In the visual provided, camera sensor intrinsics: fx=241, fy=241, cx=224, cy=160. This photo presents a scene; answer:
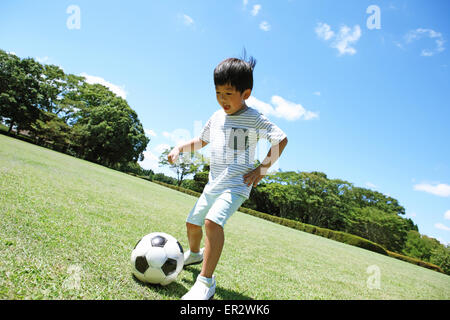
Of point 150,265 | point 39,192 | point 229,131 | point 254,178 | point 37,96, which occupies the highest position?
point 37,96

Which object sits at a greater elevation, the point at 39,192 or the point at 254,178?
the point at 254,178

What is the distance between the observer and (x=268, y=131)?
94.7 inches

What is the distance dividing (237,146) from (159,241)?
120 centimetres

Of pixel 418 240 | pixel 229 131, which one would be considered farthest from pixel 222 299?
pixel 418 240

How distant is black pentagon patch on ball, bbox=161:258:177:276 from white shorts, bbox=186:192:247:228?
0.43m

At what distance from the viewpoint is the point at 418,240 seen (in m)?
38.5

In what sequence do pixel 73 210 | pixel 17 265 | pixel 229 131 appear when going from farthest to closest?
pixel 73 210 < pixel 229 131 < pixel 17 265

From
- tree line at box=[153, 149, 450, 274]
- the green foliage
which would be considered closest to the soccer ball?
tree line at box=[153, 149, 450, 274]

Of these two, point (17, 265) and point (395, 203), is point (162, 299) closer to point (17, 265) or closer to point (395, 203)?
point (17, 265)

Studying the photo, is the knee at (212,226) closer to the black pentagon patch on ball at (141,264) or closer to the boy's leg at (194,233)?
the boy's leg at (194,233)

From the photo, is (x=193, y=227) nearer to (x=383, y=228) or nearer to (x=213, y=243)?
(x=213, y=243)

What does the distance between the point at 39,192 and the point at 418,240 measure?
163 feet

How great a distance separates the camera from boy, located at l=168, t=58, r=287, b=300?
7.20 feet

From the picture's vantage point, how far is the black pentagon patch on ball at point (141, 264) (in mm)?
2030
